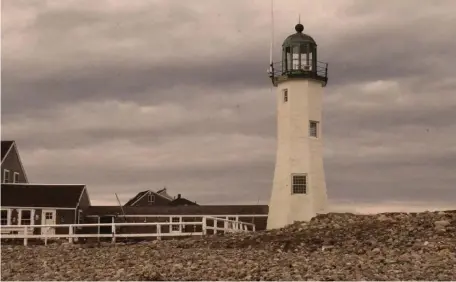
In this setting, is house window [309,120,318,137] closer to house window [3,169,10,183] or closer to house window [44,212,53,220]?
house window [44,212,53,220]

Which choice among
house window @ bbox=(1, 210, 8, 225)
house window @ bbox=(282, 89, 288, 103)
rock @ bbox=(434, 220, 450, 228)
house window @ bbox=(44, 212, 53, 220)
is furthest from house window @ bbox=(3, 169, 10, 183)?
rock @ bbox=(434, 220, 450, 228)

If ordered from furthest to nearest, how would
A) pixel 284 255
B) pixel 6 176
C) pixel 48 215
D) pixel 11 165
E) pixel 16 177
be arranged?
pixel 16 177 → pixel 11 165 → pixel 6 176 → pixel 48 215 → pixel 284 255

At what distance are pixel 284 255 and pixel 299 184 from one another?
11.1 m

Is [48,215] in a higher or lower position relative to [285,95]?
lower

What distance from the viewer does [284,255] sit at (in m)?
23.5

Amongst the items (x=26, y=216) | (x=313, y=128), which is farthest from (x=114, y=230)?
(x=26, y=216)

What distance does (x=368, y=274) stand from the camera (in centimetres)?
1955

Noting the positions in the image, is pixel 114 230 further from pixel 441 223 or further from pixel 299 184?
pixel 441 223

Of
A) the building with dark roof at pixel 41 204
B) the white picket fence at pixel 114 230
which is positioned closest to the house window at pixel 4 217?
the building with dark roof at pixel 41 204

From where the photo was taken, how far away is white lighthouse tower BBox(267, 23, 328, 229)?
34188 mm

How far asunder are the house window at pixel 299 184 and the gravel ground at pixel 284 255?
3065 mm

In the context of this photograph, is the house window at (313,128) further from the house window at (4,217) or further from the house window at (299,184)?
the house window at (4,217)

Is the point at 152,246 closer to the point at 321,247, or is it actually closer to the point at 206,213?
the point at 321,247

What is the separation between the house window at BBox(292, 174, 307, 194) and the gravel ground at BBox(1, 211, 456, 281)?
3.06 meters
